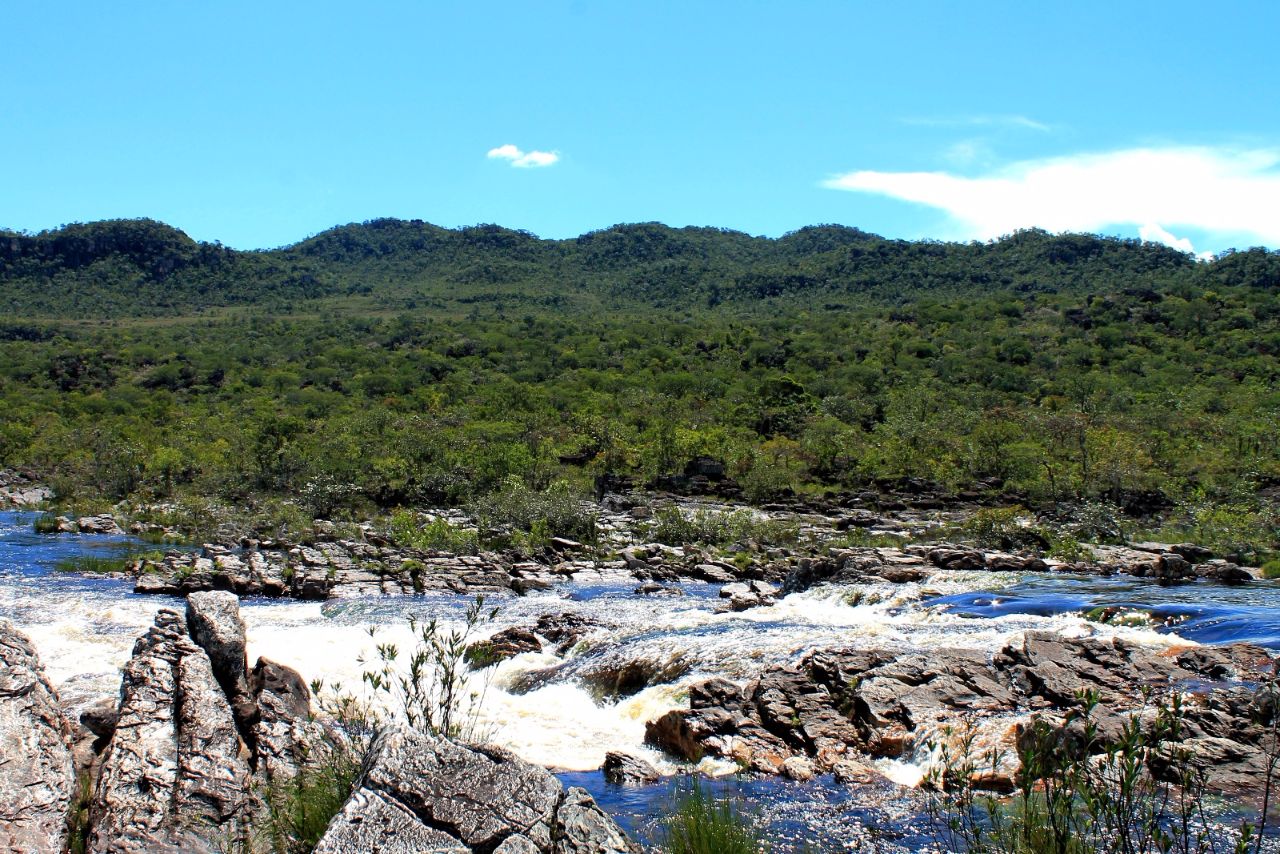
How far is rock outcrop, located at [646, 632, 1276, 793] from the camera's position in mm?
10664

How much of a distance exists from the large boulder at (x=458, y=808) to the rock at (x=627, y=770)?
14.7 feet

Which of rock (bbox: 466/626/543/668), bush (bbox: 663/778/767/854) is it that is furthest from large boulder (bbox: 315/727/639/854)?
rock (bbox: 466/626/543/668)

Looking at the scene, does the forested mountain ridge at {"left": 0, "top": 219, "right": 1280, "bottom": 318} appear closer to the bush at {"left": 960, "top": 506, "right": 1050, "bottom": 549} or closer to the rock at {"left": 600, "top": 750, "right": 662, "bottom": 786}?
the bush at {"left": 960, "top": 506, "right": 1050, "bottom": 549}

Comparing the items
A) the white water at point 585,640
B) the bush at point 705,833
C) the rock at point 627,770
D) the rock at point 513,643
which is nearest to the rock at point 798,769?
the white water at point 585,640

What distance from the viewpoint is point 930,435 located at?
48.6m

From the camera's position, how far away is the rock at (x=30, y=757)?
678 centimetres

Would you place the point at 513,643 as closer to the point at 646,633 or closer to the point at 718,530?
the point at 646,633

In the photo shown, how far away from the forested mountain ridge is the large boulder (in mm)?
99815

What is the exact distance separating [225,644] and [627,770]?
15.1ft

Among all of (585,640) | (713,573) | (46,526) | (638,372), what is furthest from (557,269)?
(585,640)

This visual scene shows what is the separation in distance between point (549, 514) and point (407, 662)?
1789 centimetres

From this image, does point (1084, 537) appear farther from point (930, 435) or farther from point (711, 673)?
point (711, 673)

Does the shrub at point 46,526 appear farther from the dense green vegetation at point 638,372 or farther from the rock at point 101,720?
the rock at point 101,720

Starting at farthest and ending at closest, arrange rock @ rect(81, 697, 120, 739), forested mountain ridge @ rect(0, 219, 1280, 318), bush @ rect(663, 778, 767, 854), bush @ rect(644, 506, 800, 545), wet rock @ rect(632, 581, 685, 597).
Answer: forested mountain ridge @ rect(0, 219, 1280, 318), bush @ rect(644, 506, 800, 545), wet rock @ rect(632, 581, 685, 597), rock @ rect(81, 697, 120, 739), bush @ rect(663, 778, 767, 854)
